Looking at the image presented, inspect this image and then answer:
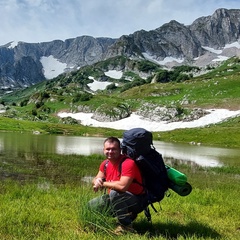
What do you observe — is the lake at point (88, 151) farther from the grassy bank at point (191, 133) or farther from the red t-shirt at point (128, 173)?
the grassy bank at point (191, 133)

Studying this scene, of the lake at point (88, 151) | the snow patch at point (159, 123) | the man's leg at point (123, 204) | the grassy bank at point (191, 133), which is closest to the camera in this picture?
the man's leg at point (123, 204)

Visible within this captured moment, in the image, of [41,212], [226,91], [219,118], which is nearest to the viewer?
[41,212]

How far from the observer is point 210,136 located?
93.4 m

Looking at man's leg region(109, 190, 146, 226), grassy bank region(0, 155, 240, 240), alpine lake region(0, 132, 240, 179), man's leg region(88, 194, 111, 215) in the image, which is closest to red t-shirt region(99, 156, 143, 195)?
man's leg region(109, 190, 146, 226)

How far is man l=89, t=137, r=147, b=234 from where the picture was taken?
818 centimetres

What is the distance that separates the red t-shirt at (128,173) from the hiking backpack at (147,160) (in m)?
0.20

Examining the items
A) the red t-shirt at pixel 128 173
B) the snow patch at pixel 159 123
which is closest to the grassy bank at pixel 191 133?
the snow patch at pixel 159 123

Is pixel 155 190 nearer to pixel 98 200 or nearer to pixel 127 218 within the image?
pixel 127 218

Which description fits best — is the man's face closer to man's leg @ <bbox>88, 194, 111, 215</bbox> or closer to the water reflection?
man's leg @ <bbox>88, 194, 111, 215</bbox>

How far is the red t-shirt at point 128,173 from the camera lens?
321 inches

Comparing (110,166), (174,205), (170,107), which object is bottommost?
(174,205)

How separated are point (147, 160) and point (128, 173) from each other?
2.07ft

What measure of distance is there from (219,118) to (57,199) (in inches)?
5094

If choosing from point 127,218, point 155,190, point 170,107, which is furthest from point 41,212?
point 170,107
